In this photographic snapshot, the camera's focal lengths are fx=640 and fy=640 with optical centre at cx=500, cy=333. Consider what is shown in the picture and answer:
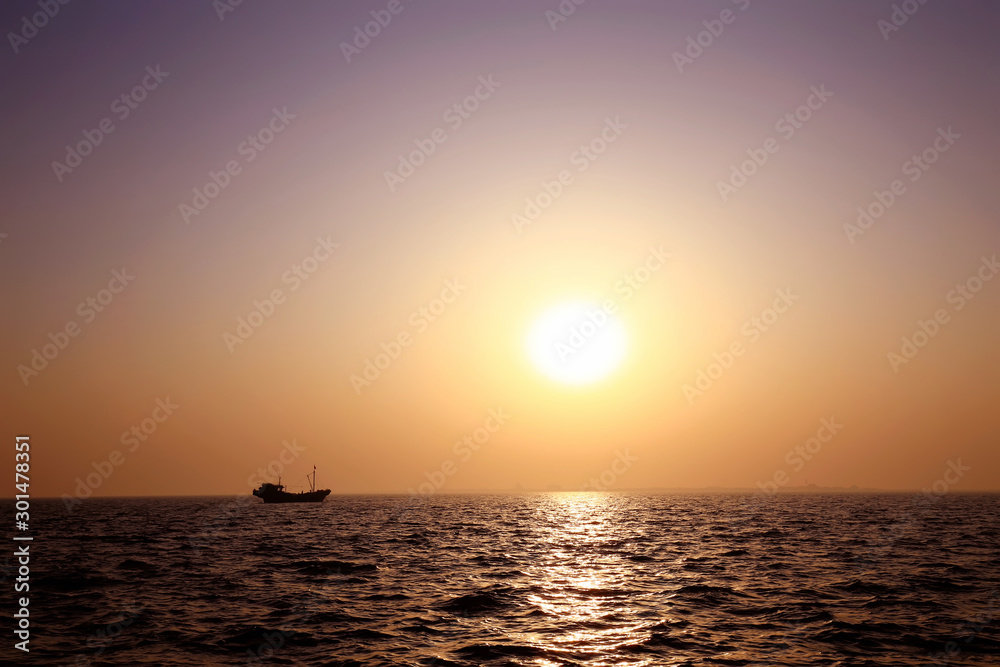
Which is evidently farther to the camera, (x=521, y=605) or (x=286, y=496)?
(x=286, y=496)

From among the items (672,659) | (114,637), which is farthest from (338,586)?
(672,659)

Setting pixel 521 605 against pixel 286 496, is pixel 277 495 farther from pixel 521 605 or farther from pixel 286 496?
pixel 521 605

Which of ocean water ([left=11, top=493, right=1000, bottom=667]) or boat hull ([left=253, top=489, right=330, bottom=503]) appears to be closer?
ocean water ([left=11, top=493, right=1000, bottom=667])

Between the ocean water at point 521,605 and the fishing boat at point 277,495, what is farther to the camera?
the fishing boat at point 277,495

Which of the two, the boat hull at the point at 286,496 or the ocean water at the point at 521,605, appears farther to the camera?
the boat hull at the point at 286,496

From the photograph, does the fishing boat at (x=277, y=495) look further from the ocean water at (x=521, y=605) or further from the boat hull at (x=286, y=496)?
the ocean water at (x=521, y=605)

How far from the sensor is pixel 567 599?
2583cm

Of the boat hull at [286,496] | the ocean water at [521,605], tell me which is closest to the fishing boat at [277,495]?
the boat hull at [286,496]

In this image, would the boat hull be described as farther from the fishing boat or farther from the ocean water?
the ocean water

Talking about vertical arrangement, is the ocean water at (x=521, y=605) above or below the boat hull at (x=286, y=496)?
above

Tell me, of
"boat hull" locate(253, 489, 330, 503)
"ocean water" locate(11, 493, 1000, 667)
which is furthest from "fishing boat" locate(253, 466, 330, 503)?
"ocean water" locate(11, 493, 1000, 667)

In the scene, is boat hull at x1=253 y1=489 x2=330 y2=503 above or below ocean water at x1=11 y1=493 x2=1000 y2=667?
below

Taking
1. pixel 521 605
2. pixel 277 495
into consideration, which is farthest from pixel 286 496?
pixel 521 605

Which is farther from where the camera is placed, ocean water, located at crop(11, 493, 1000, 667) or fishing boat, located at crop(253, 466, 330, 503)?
fishing boat, located at crop(253, 466, 330, 503)
